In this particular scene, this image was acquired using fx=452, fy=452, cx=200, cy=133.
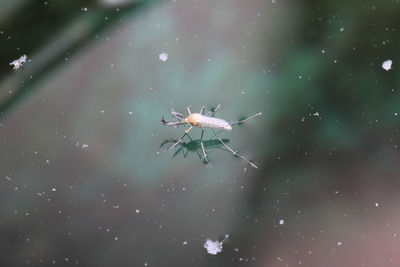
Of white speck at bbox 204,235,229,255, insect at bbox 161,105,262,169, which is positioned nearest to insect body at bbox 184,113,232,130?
insect at bbox 161,105,262,169

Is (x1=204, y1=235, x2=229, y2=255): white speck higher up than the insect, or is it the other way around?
the insect

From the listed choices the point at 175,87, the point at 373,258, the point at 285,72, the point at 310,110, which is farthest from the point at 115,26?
the point at 373,258

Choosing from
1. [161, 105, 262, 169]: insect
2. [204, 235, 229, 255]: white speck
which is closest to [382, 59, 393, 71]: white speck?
[161, 105, 262, 169]: insect

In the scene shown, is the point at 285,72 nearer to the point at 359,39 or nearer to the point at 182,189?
the point at 359,39

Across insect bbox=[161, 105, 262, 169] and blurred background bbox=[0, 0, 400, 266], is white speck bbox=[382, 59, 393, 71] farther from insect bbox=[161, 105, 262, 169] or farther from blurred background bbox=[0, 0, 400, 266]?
insect bbox=[161, 105, 262, 169]

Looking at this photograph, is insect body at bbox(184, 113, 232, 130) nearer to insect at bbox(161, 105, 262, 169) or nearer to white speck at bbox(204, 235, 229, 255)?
insect at bbox(161, 105, 262, 169)

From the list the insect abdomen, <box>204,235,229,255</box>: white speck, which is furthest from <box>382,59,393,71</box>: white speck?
<box>204,235,229,255</box>: white speck

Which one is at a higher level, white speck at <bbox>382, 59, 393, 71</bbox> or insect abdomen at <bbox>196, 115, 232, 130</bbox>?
white speck at <bbox>382, 59, 393, 71</bbox>

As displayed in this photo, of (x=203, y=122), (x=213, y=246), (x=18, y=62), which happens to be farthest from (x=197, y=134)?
(x=18, y=62)
